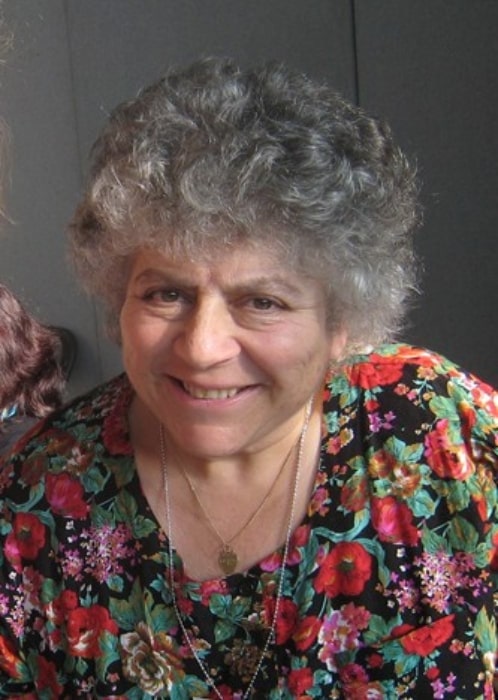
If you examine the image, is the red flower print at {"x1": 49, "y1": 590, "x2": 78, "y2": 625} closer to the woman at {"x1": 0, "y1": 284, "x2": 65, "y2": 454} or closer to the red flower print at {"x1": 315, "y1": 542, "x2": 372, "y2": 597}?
the red flower print at {"x1": 315, "y1": 542, "x2": 372, "y2": 597}

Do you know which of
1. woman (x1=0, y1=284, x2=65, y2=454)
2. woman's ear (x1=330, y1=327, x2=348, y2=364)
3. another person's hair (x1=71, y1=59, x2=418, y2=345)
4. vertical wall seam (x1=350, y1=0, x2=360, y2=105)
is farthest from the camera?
vertical wall seam (x1=350, y1=0, x2=360, y2=105)

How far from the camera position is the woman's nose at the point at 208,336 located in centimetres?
111

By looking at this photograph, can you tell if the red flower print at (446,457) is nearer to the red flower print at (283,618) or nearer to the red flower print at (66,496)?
the red flower print at (283,618)

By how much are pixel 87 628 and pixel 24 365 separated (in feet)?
2.10

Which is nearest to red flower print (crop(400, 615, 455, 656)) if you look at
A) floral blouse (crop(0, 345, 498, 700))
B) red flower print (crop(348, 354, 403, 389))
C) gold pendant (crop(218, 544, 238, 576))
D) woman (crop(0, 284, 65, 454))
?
floral blouse (crop(0, 345, 498, 700))

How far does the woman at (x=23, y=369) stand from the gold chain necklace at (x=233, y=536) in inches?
19.2

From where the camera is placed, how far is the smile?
1168 mm

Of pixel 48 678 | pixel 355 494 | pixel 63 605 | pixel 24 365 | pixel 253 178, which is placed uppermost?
pixel 253 178

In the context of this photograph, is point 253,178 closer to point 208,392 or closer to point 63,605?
point 208,392

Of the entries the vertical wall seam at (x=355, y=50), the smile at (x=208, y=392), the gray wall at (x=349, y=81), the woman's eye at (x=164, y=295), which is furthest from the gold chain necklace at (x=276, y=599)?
the vertical wall seam at (x=355, y=50)

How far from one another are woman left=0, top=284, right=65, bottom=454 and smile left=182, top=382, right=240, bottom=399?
2.10 ft

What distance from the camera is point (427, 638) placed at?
126cm

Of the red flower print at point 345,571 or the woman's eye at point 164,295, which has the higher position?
the woman's eye at point 164,295

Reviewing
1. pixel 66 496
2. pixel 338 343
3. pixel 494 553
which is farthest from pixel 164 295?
pixel 494 553
